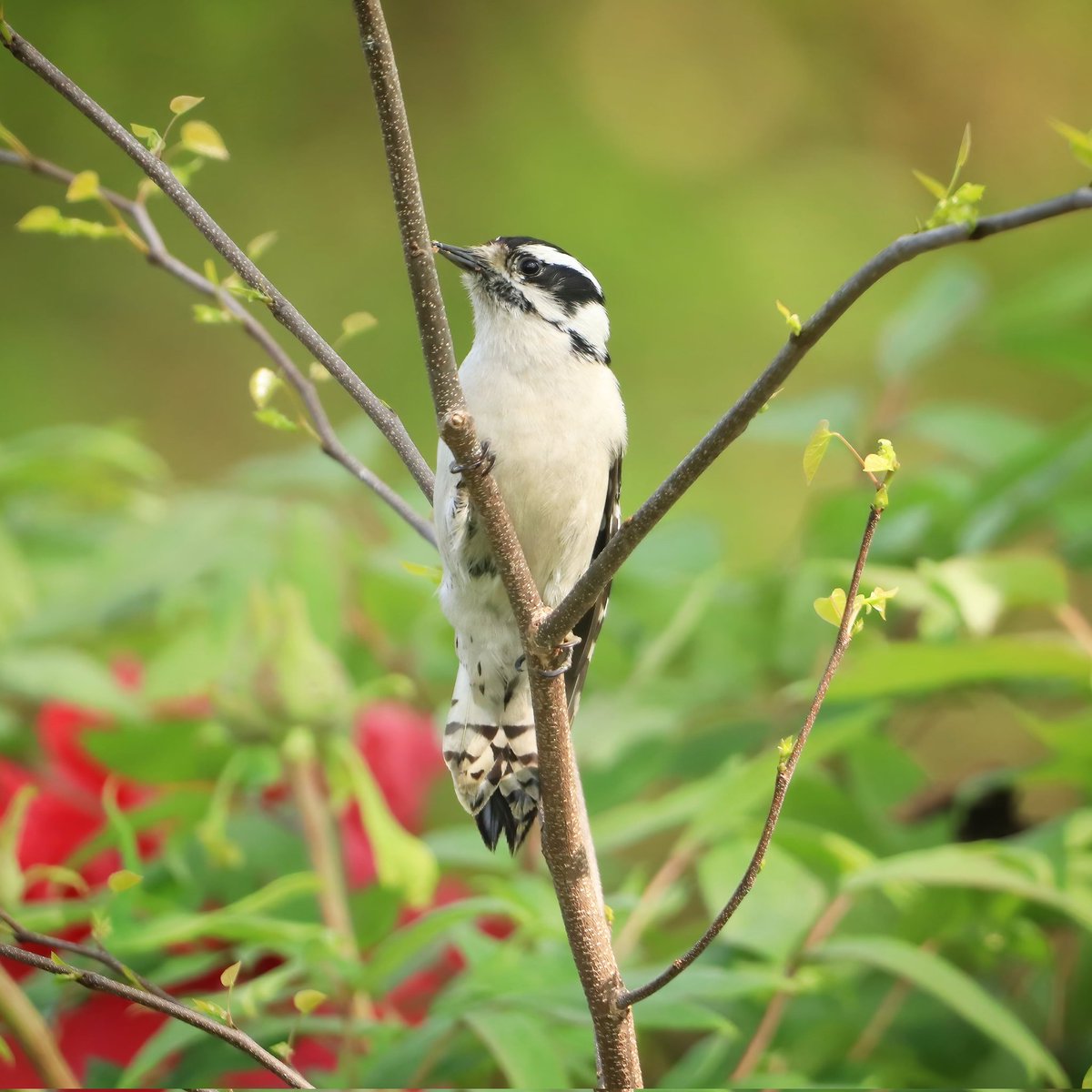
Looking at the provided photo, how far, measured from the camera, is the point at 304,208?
1683 millimetres

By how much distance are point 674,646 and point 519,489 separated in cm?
14

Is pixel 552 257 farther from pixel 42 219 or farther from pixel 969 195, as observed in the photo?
pixel 969 195

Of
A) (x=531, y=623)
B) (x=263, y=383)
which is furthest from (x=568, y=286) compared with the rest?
(x=531, y=623)

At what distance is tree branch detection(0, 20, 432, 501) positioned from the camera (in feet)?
1.21

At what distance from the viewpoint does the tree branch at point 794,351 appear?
250 mm

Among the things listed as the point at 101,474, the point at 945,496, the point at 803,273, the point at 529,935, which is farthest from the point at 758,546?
the point at 529,935

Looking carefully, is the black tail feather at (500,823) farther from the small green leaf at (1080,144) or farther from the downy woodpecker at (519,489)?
the small green leaf at (1080,144)

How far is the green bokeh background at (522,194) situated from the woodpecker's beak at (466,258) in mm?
704

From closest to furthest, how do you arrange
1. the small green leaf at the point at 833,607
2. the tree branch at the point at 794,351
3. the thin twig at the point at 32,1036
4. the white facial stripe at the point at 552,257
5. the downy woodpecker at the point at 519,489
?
the tree branch at the point at 794,351 < the small green leaf at the point at 833,607 < the thin twig at the point at 32,1036 < the downy woodpecker at the point at 519,489 < the white facial stripe at the point at 552,257

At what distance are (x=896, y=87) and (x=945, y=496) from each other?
1.11 m

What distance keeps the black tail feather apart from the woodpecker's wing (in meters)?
0.05

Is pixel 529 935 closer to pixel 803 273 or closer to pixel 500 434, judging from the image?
pixel 500 434

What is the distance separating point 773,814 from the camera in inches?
13.2

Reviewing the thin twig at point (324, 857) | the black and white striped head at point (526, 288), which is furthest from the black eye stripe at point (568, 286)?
the thin twig at point (324, 857)
